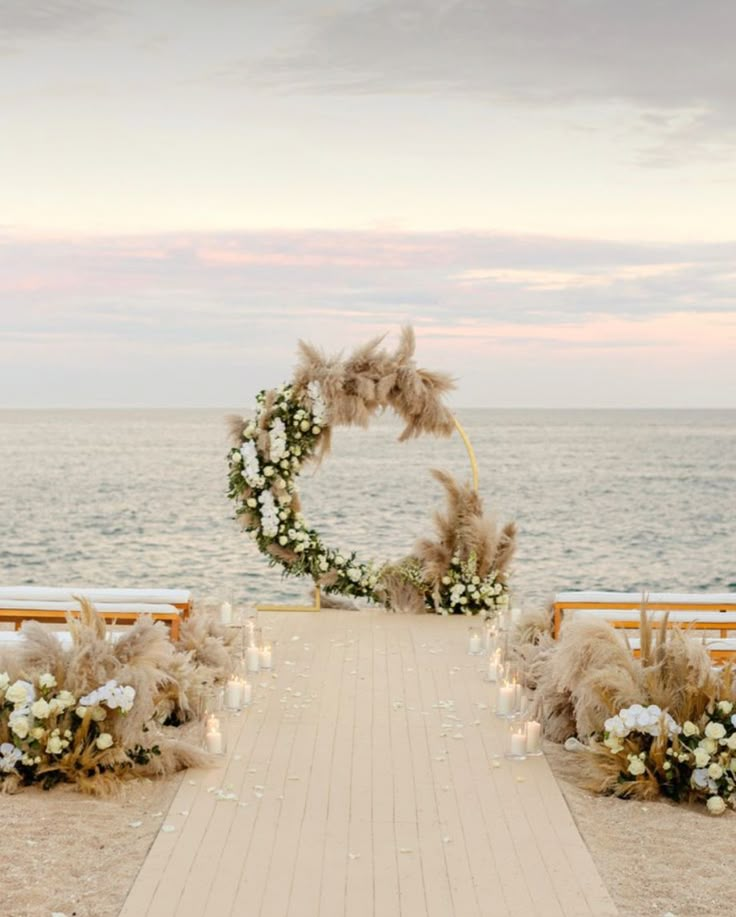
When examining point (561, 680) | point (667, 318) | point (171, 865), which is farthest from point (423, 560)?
point (667, 318)

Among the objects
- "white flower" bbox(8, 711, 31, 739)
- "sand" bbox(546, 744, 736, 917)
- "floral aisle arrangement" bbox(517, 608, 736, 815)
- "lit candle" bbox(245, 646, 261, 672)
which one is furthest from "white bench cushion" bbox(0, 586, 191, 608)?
"sand" bbox(546, 744, 736, 917)

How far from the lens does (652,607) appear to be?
8289 millimetres

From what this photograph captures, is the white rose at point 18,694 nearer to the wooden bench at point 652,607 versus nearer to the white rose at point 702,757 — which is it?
the white rose at point 702,757

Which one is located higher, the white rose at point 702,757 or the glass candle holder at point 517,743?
the white rose at point 702,757

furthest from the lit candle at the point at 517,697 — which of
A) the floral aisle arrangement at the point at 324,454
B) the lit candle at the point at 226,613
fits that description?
the floral aisle arrangement at the point at 324,454

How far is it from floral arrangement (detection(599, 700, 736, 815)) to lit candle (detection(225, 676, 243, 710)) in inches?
93.5

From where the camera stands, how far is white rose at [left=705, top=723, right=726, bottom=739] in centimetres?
572

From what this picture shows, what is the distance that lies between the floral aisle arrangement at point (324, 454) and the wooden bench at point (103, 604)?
274cm

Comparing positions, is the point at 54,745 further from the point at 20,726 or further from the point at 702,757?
the point at 702,757

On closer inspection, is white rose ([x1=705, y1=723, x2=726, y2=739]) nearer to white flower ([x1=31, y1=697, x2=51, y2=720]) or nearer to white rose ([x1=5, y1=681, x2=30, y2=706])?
white flower ([x1=31, y1=697, x2=51, y2=720])

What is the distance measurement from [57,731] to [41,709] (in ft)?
0.44

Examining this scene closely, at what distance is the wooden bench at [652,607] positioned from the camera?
8016mm

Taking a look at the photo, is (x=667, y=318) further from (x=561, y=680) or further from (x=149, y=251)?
(x=561, y=680)

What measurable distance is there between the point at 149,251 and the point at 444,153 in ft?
64.8
